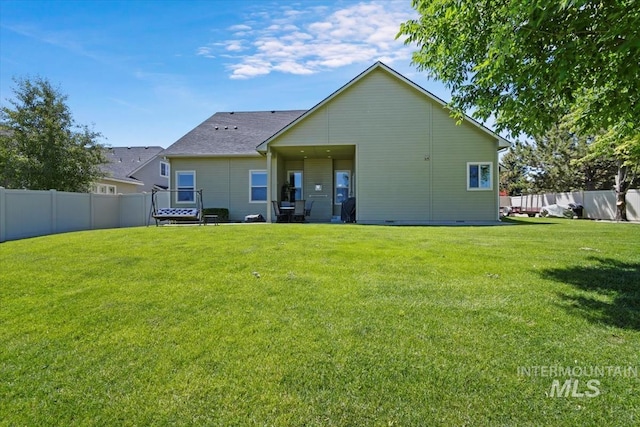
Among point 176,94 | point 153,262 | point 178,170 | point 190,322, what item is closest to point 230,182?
point 178,170

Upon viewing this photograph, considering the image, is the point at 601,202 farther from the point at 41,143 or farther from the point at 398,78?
the point at 41,143

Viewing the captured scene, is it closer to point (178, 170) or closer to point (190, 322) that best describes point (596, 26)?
point (190, 322)

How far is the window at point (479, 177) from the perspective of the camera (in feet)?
47.8

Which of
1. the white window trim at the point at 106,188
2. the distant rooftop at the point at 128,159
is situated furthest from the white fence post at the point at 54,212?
the distant rooftop at the point at 128,159

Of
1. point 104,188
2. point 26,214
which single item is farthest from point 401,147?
point 104,188

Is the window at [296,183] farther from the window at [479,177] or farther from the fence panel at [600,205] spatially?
the fence panel at [600,205]

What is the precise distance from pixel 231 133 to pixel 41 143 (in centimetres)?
878

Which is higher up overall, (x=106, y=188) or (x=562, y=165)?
(x=562, y=165)

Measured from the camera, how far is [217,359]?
2.78 metres

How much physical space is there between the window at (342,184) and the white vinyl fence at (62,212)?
9.21m

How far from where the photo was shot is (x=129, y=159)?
29.7 metres

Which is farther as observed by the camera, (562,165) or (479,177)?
(562,165)

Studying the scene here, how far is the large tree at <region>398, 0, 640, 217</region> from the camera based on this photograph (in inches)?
148

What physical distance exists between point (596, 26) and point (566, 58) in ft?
1.80
